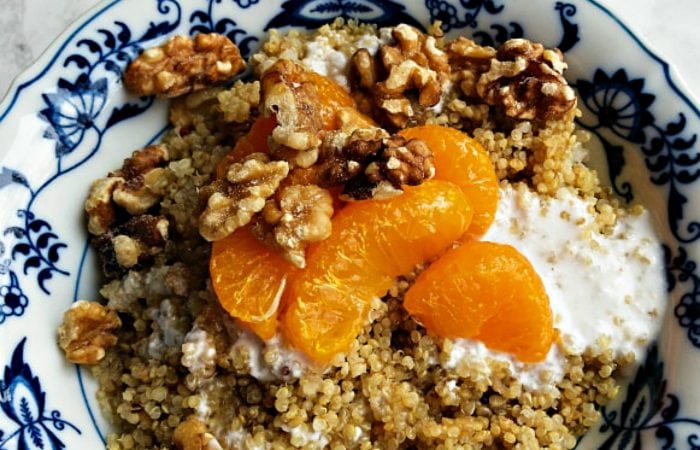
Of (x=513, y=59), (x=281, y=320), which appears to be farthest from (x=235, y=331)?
(x=513, y=59)

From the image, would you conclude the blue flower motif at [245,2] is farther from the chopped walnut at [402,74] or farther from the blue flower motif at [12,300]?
the blue flower motif at [12,300]

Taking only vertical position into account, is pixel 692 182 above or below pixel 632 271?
above

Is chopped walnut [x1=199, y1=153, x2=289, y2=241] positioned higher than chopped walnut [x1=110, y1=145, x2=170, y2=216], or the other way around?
chopped walnut [x1=199, y1=153, x2=289, y2=241]

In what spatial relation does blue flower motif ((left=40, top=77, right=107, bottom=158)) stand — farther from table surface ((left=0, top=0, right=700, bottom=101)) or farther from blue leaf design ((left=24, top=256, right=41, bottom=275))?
table surface ((left=0, top=0, right=700, bottom=101))

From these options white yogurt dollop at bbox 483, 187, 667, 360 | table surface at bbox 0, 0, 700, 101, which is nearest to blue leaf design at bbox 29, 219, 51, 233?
table surface at bbox 0, 0, 700, 101

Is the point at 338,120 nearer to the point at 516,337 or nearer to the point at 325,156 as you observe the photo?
the point at 325,156

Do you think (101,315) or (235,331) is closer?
(235,331)

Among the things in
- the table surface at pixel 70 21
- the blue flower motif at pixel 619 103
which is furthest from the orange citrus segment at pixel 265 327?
the table surface at pixel 70 21
